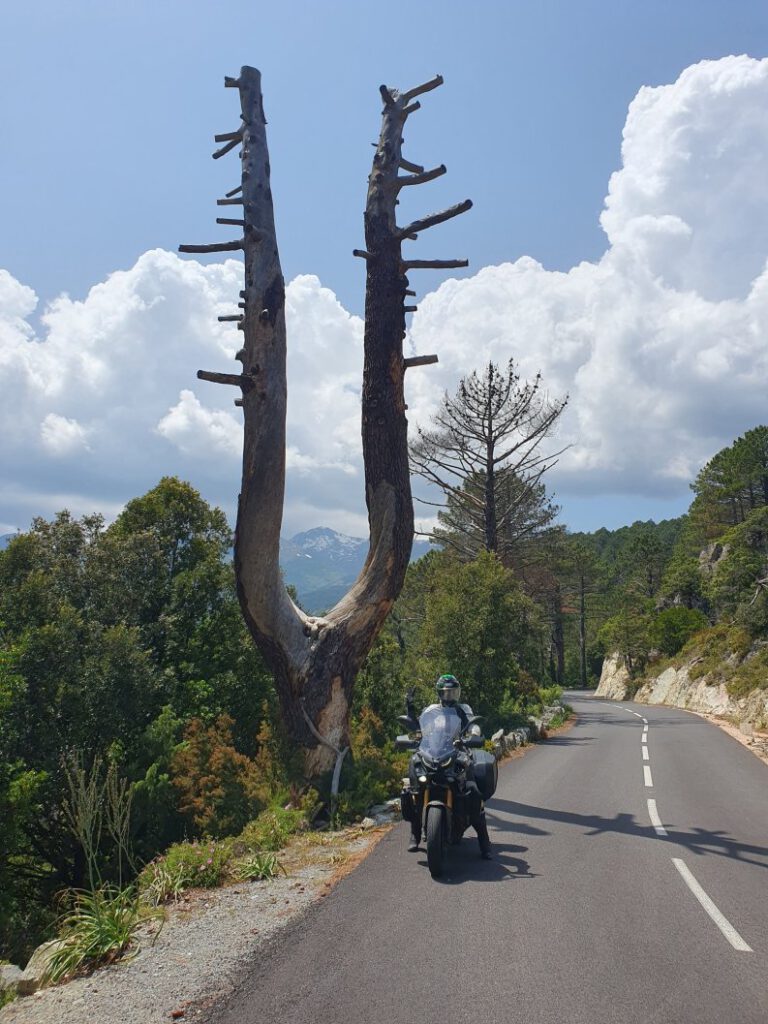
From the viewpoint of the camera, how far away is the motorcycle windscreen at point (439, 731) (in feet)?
24.1

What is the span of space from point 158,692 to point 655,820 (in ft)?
34.0

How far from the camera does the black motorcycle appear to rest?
6969 mm

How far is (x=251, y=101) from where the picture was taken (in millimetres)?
12727

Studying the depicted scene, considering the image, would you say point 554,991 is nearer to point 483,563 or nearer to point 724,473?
point 483,563

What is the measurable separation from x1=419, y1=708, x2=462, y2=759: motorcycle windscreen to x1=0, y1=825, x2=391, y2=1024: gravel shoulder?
1.51m

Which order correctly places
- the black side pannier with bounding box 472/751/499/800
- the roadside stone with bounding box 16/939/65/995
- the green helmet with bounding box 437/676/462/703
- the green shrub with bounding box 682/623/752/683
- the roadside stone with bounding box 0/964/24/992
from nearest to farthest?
the roadside stone with bounding box 16/939/65/995 < the roadside stone with bounding box 0/964/24/992 < the black side pannier with bounding box 472/751/499/800 < the green helmet with bounding box 437/676/462/703 < the green shrub with bounding box 682/623/752/683

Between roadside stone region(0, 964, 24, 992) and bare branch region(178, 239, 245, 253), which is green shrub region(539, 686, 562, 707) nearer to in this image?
bare branch region(178, 239, 245, 253)

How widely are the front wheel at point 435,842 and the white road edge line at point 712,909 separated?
89.7 inches

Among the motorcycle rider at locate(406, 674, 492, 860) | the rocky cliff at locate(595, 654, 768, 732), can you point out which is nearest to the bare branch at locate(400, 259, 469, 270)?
the motorcycle rider at locate(406, 674, 492, 860)

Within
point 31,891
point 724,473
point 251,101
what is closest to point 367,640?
point 31,891

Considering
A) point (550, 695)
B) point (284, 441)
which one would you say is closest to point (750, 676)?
point (550, 695)

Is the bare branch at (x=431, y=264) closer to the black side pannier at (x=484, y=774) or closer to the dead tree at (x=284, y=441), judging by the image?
the dead tree at (x=284, y=441)

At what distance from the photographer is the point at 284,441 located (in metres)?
11.7

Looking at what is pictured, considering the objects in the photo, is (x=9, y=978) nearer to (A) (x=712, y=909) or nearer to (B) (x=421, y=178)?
(A) (x=712, y=909)
